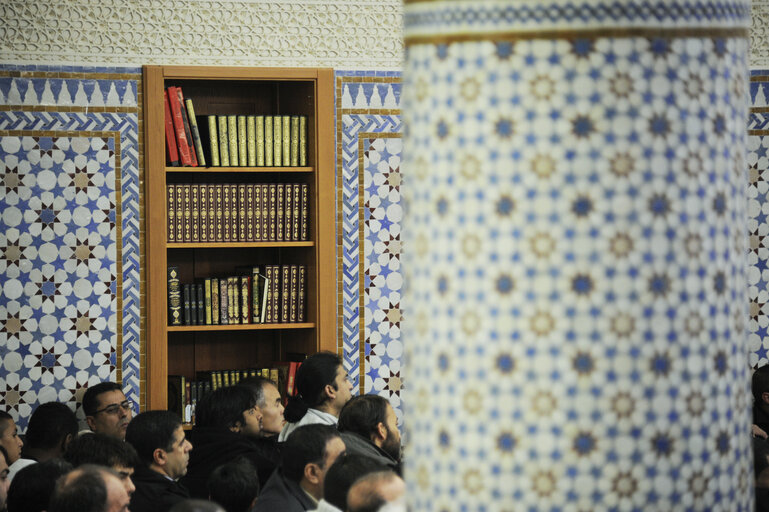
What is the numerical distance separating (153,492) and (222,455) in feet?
1.81

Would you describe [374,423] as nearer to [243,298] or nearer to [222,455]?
[222,455]

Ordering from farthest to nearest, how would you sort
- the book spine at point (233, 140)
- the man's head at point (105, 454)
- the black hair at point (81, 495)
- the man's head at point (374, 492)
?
the book spine at point (233, 140) → the man's head at point (105, 454) → the black hair at point (81, 495) → the man's head at point (374, 492)

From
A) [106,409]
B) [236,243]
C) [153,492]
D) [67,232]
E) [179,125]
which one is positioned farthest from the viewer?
[236,243]

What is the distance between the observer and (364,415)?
15.7 ft

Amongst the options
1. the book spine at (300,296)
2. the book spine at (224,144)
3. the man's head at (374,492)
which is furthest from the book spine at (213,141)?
the man's head at (374,492)

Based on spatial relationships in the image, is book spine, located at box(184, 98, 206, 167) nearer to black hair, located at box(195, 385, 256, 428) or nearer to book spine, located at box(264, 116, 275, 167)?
book spine, located at box(264, 116, 275, 167)

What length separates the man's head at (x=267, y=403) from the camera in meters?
5.27

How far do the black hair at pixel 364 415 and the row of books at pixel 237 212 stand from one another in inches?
56.3

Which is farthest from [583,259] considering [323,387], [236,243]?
[236,243]

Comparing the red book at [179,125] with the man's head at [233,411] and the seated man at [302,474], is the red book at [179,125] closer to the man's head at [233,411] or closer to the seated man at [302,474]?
the man's head at [233,411]

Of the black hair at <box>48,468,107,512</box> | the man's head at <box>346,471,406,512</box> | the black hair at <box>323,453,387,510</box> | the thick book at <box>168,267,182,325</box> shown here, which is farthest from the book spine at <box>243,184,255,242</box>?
the man's head at <box>346,471,406,512</box>

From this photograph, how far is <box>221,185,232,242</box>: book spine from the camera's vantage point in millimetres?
5879

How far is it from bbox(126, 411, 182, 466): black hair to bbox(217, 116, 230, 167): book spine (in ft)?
5.58

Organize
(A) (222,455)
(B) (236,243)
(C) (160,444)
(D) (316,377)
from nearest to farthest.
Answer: (C) (160,444) → (A) (222,455) → (D) (316,377) → (B) (236,243)
